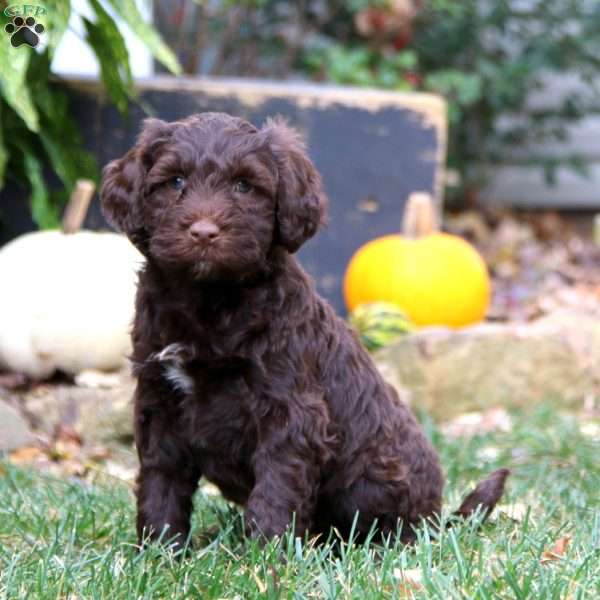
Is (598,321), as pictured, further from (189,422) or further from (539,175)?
(539,175)

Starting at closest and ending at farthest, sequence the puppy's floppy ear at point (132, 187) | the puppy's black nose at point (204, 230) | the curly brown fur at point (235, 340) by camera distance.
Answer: the puppy's black nose at point (204, 230) → the curly brown fur at point (235, 340) → the puppy's floppy ear at point (132, 187)

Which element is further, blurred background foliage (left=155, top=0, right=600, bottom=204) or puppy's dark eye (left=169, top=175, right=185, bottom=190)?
blurred background foliage (left=155, top=0, right=600, bottom=204)

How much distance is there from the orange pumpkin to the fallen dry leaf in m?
3.46

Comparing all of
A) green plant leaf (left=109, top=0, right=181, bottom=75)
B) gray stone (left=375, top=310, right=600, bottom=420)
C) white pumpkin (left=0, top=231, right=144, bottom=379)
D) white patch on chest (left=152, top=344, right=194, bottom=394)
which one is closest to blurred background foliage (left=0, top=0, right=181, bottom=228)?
green plant leaf (left=109, top=0, right=181, bottom=75)

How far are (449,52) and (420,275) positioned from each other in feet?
15.1

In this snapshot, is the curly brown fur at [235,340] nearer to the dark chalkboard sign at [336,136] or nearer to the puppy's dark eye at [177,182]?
the puppy's dark eye at [177,182]

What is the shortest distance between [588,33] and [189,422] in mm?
8590

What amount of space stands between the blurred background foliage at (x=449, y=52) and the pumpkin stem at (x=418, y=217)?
9.15ft

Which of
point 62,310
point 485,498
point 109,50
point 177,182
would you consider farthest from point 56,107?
point 485,498

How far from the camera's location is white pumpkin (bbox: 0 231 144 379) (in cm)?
572

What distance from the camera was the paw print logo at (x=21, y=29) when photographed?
473 centimetres

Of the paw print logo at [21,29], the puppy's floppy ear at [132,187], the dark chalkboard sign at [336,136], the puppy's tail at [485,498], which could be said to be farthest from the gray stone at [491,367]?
the puppy's floppy ear at [132,187]

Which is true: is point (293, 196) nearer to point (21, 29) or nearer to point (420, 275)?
point (21, 29)

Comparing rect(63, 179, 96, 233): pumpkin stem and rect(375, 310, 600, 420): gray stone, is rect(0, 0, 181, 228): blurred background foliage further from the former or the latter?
rect(375, 310, 600, 420): gray stone
